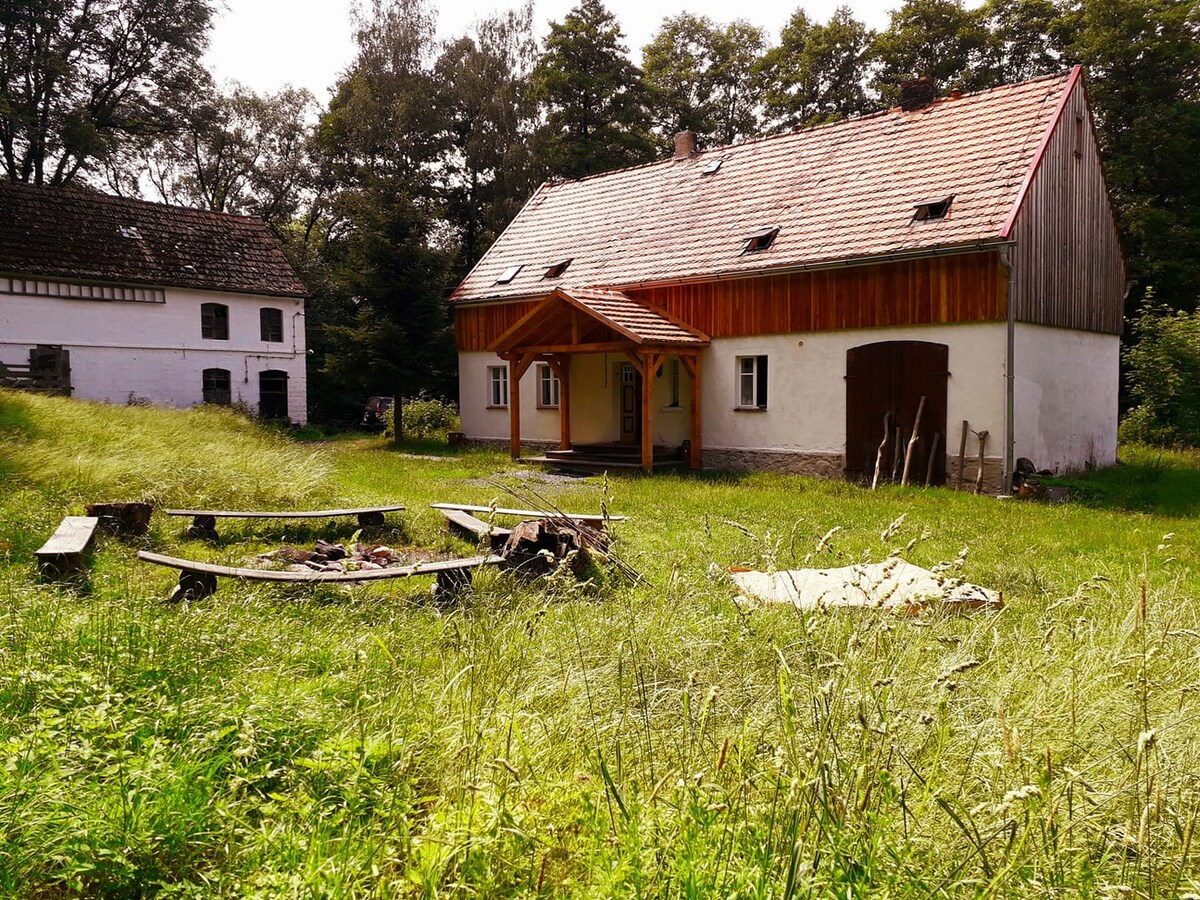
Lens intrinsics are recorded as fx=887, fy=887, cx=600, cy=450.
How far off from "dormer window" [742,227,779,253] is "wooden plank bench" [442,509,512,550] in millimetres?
10454

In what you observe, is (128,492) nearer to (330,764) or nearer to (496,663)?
(496,663)

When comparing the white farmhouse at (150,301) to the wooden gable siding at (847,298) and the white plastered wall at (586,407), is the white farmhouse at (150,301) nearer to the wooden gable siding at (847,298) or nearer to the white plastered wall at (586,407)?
the white plastered wall at (586,407)

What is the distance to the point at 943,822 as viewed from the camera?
2.76m

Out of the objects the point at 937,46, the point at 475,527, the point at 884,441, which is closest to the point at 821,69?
the point at 937,46

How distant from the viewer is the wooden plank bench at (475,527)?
7.54m

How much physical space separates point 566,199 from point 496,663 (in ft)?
71.5

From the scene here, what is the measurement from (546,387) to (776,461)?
266 inches

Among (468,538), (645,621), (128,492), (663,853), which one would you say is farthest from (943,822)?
(128,492)

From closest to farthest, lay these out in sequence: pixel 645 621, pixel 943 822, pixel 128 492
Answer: pixel 943 822 < pixel 645 621 < pixel 128 492

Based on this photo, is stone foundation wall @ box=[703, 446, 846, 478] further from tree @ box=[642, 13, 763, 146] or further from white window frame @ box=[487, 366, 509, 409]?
tree @ box=[642, 13, 763, 146]

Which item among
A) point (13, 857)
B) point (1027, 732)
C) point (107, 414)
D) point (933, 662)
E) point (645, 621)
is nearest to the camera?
point (13, 857)

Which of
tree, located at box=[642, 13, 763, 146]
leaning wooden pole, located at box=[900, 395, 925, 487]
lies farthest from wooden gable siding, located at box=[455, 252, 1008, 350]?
tree, located at box=[642, 13, 763, 146]

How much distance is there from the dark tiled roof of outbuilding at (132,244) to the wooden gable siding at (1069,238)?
23191mm

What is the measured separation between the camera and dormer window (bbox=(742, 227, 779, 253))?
709 inches
